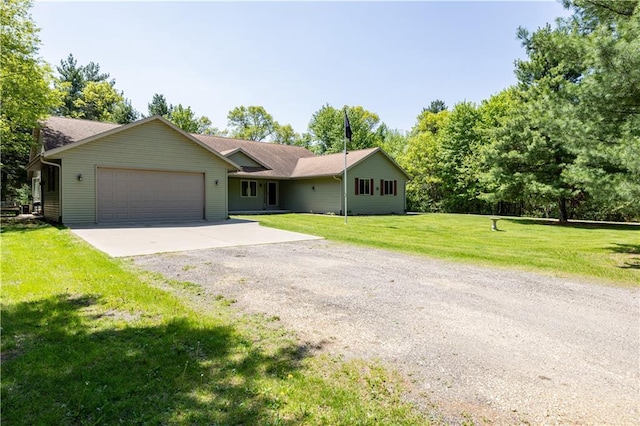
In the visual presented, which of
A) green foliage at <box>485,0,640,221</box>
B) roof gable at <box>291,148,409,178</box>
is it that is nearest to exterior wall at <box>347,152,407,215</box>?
roof gable at <box>291,148,409,178</box>

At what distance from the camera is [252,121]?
55344 millimetres

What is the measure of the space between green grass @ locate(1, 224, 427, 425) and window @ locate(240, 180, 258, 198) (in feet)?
62.1

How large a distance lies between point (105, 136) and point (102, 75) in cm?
3607

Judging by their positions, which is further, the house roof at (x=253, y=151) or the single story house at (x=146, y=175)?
Result: the house roof at (x=253, y=151)

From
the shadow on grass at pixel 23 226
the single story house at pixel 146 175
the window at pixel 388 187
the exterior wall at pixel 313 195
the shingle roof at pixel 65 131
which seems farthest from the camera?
the window at pixel 388 187

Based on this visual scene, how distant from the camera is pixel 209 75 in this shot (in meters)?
18.4

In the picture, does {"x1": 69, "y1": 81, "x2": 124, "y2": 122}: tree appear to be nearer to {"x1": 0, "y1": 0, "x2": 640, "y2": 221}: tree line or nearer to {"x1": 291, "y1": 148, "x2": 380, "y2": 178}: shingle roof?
{"x1": 0, "y1": 0, "x2": 640, "y2": 221}: tree line

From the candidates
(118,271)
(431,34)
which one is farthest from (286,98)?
(118,271)

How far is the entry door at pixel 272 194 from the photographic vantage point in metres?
25.4

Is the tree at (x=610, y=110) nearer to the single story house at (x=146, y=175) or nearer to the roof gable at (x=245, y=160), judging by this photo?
the single story house at (x=146, y=175)

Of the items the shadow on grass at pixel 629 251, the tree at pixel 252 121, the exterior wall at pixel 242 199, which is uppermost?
the tree at pixel 252 121

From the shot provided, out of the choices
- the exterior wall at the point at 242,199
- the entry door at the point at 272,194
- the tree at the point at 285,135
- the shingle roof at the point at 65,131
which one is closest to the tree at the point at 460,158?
the entry door at the point at 272,194

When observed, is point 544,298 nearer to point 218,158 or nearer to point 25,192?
point 218,158

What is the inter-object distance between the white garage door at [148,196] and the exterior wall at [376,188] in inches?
384
